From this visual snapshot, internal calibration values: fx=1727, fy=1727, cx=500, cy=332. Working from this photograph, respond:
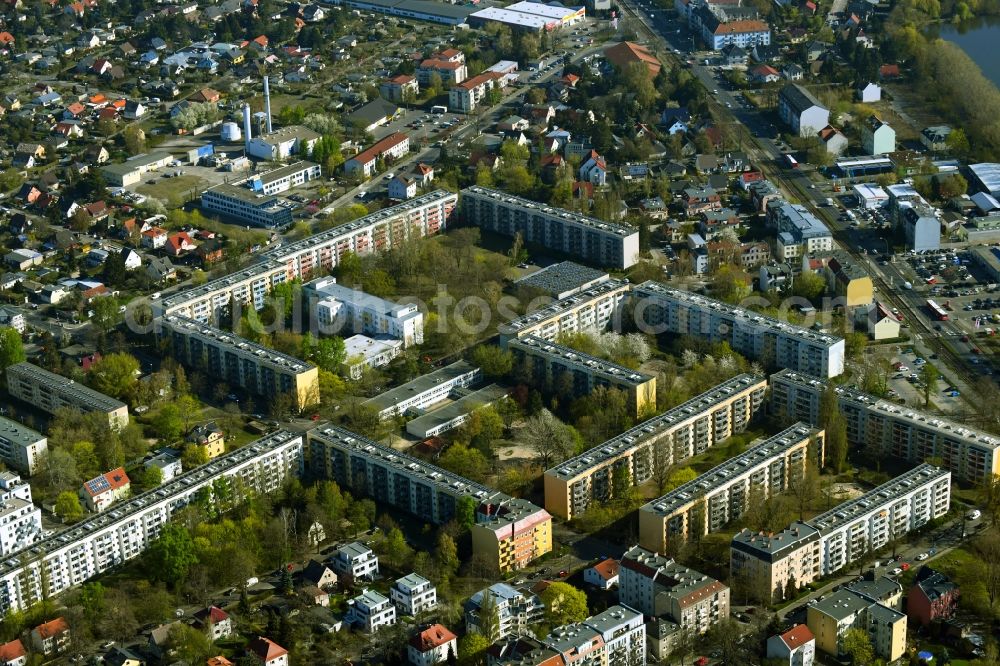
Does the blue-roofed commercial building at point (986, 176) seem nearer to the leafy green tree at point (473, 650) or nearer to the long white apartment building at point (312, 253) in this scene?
the long white apartment building at point (312, 253)

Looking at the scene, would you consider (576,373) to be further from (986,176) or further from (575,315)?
(986,176)

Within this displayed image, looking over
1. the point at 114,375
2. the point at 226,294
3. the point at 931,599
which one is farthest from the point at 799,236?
the point at 114,375

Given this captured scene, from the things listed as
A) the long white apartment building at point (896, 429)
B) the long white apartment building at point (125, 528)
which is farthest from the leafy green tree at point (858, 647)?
the long white apartment building at point (125, 528)

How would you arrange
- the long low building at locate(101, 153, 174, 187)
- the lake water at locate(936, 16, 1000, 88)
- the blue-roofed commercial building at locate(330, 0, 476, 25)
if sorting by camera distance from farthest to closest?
the blue-roofed commercial building at locate(330, 0, 476, 25) → the lake water at locate(936, 16, 1000, 88) → the long low building at locate(101, 153, 174, 187)

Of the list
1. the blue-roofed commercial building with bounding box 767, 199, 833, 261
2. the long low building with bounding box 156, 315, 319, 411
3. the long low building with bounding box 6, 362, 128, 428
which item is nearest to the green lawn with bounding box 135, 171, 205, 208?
the long low building with bounding box 156, 315, 319, 411

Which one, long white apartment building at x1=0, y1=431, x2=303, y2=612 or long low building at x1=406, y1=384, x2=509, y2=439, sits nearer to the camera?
long white apartment building at x1=0, y1=431, x2=303, y2=612

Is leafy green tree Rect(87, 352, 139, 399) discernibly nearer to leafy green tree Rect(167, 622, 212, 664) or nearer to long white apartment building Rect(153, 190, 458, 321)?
long white apartment building Rect(153, 190, 458, 321)
